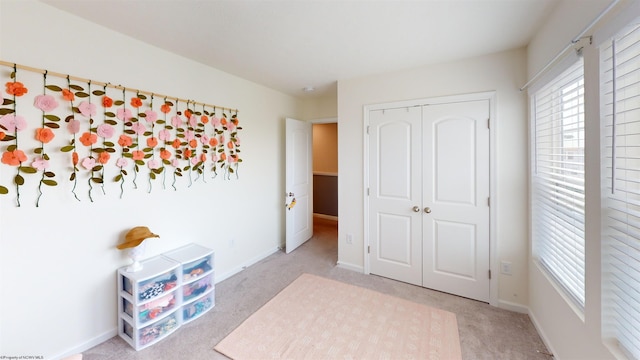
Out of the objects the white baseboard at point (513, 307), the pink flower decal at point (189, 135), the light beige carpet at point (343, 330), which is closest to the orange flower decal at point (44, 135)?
the pink flower decal at point (189, 135)

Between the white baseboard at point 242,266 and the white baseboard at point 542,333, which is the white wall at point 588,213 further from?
the white baseboard at point 242,266

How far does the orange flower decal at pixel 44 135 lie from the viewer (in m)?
1.51

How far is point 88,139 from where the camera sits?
1717 millimetres

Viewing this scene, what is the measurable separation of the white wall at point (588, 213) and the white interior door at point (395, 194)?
1.12 m

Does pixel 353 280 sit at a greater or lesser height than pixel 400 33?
lesser

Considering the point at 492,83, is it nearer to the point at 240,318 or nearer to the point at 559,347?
the point at 559,347

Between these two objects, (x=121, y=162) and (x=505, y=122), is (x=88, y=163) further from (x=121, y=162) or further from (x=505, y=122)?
(x=505, y=122)

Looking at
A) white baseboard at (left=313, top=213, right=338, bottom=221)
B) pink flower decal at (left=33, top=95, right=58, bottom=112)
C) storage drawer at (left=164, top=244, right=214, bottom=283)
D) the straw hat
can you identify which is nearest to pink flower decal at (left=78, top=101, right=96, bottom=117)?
pink flower decal at (left=33, top=95, right=58, bottom=112)

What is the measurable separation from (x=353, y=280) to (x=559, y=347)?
1.68m

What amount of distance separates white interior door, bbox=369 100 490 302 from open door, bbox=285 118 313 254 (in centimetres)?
126

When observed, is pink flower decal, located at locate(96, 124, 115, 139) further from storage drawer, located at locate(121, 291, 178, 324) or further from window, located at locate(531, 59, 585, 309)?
window, located at locate(531, 59, 585, 309)

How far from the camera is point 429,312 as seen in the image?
7.07 ft

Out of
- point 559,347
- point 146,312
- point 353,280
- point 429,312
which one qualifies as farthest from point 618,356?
point 146,312

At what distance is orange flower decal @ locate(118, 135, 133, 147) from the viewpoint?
1897 mm
